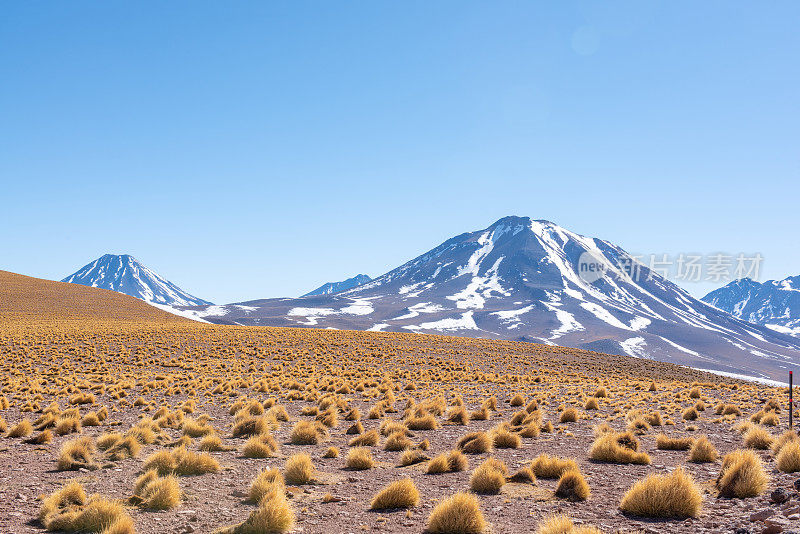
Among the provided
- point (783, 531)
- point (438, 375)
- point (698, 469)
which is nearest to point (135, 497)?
point (783, 531)

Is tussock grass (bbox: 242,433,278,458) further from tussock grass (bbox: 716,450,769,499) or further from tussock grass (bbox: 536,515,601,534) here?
tussock grass (bbox: 716,450,769,499)

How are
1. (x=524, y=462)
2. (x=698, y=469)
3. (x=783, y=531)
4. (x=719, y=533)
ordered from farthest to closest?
(x=524, y=462), (x=698, y=469), (x=719, y=533), (x=783, y=531)

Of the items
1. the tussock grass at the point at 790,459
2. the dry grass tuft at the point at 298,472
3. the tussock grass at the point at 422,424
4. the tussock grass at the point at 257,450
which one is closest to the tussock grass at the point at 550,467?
the tussock grass at the point at 790,459

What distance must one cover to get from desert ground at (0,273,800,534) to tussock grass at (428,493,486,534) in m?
0.02

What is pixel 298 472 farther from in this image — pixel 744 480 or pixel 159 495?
pixel 744 480

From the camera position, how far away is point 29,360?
3188 cm

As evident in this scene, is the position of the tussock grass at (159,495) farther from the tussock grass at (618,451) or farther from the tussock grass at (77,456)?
the tussock grass at (618,451)

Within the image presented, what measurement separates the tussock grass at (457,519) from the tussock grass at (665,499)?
230cm

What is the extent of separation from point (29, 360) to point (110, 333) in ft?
47.6

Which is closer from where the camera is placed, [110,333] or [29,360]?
[29,360]

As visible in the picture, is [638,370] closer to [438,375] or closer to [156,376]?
[438,375]

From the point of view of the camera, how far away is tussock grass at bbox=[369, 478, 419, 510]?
26.5ft

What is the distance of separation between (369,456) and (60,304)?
7658 centimetres

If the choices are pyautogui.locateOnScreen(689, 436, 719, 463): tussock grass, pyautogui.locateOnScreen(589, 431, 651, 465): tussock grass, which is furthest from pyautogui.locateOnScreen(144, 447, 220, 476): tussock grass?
pyautogui.locateOnScreen(689, 436, 719, 463): tussock grass
